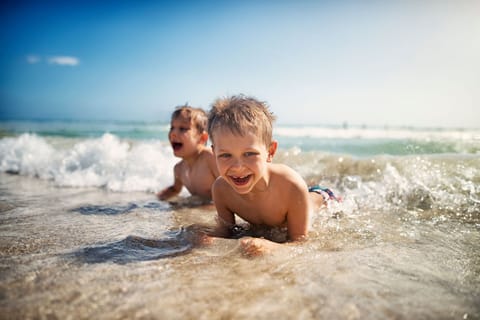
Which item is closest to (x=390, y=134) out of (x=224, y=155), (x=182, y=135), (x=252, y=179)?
(x=182, y=135)

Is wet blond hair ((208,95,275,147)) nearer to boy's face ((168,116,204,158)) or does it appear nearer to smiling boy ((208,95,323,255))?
smiling boy ((208,95,323,255))

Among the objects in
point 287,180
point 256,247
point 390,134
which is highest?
point 390,134

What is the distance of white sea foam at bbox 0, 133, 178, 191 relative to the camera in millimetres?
5363

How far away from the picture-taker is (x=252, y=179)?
2.29m

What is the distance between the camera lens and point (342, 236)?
2529 mm

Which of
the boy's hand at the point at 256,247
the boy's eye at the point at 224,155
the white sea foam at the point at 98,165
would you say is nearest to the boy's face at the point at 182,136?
the white sea foam at the point at 98,165

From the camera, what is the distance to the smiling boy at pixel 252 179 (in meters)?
2.21

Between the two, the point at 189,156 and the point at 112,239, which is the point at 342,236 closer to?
the point at 112,239

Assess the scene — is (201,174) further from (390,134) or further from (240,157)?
(390,134)

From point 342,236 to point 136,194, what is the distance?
316cm

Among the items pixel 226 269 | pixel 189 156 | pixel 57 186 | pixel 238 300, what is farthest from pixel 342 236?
pixel 57 186

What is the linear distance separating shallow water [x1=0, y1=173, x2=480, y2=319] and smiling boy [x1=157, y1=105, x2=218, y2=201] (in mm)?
1295

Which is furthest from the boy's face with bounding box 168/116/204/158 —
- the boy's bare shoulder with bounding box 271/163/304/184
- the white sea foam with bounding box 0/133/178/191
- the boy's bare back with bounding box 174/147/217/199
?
the boy's bare shoulder with bounding box 271/163/304/184

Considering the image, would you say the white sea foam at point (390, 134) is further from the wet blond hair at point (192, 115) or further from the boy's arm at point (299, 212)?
the boy's arm at point (299, 212)
